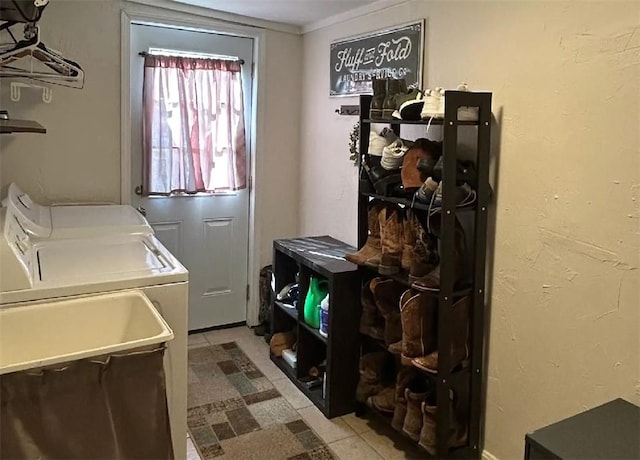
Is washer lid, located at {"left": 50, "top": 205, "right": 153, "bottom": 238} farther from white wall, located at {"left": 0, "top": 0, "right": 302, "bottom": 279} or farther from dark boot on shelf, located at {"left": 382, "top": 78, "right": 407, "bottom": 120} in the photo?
dark boot on shelf, located at {"left": 382, "top": 78, "right": 407, "bottom": 120}

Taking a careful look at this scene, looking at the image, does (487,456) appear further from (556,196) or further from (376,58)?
(376,58)

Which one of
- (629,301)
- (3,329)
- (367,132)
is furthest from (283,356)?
(629,301)

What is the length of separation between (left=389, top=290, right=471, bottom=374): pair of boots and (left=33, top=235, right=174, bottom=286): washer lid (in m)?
0.97

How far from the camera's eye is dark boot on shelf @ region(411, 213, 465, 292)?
223 centimetres

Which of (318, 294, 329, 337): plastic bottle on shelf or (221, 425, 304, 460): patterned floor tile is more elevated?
(318, 294, 329, 337): plastic bottle on shelf

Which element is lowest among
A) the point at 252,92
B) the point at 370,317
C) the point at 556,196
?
the point at 370,317

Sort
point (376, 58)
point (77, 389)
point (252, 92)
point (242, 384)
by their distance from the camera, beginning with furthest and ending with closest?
1. point (252, 92)
2. point (242, 384)
3. point (376, 58)
4. point (77, 389)

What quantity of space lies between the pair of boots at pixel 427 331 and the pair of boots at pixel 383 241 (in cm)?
17

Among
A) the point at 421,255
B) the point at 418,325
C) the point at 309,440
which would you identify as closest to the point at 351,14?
the point at 421,255

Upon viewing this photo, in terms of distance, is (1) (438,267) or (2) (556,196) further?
(1) (438,267)

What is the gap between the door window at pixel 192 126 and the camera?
11.3 feet

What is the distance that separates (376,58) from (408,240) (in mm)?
1125

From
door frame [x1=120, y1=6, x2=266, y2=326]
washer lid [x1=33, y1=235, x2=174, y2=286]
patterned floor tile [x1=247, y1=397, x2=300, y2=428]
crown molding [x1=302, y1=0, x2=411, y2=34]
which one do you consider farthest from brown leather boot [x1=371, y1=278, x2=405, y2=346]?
door frame [x1=120, y1=6, x2=266, y2=326]

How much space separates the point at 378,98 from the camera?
8.20 feet
